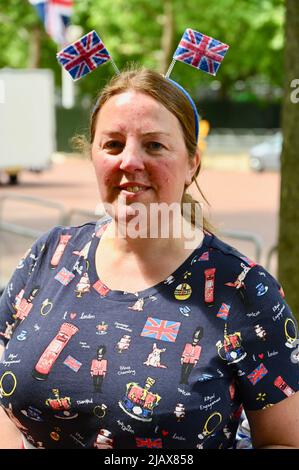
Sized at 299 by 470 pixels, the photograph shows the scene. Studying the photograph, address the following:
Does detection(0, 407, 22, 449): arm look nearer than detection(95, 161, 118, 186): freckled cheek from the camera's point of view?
No

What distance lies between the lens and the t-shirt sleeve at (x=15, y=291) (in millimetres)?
2324

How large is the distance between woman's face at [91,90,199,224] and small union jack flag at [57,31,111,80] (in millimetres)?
340

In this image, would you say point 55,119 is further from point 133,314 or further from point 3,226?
point 133,314

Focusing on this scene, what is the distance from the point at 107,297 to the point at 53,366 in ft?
0.76

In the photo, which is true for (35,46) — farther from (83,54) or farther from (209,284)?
(209,284)

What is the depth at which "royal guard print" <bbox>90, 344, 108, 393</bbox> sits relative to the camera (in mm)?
2029

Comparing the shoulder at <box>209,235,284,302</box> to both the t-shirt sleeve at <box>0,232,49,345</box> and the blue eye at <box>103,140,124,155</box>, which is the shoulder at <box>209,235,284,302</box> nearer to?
the blue eye at <box>103,140,124,155</box>

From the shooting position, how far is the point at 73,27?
3164 cm

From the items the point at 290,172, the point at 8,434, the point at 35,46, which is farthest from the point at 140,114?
the point at 35,46

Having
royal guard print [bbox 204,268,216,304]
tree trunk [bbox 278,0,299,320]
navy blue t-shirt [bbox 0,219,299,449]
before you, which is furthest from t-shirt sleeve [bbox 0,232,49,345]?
tree trunk [bbox 278,0,299,320]

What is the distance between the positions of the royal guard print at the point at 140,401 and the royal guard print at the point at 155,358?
39 mm

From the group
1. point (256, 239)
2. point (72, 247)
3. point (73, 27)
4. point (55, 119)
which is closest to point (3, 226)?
point (256, 239)

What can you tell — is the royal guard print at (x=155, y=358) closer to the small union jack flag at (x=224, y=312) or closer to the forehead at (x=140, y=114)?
the small union jack flag at (x=224, y=312)

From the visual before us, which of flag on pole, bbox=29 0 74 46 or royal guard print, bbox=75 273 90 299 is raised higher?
flag on pole, bbox=29 0 74 46
